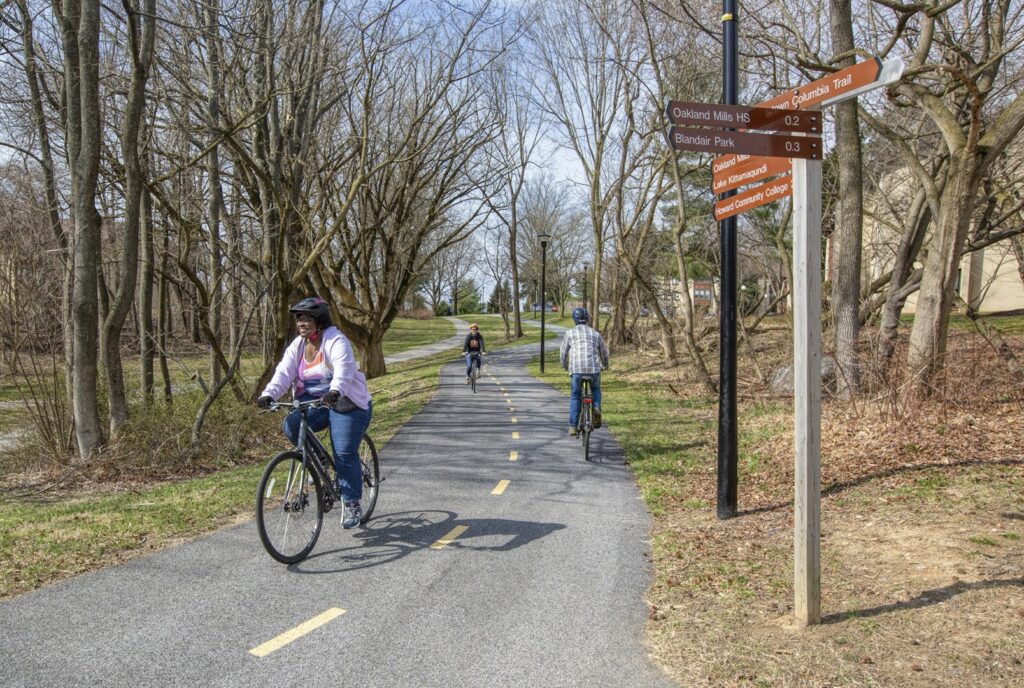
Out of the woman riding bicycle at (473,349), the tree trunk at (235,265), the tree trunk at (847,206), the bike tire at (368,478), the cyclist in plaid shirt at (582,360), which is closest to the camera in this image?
the bike tire at (368,478)

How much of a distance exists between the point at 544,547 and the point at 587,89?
2269cm

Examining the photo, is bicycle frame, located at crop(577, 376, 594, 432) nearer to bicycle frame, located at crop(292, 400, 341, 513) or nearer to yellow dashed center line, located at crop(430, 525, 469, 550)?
yellow dashed center line, located at crop(430, 525, 469, 550)

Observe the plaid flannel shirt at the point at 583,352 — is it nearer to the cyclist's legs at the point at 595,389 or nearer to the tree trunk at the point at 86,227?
the cyclist's legs at the point at 595,389

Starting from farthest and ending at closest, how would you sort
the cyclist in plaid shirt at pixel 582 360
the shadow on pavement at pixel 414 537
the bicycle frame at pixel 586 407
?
the cyclist in plaid shirt at pixel 582 360, the bicycle frame at pixel 586 407, the shadow on pavement at pixel 414 537

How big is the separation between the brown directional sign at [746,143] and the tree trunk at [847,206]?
25.8 ft

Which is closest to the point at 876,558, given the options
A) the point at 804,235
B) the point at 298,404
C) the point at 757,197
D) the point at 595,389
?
the point at 804,235

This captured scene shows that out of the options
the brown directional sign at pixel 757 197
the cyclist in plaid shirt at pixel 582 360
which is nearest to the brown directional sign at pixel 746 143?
the brown directional sign at pixel 757 197

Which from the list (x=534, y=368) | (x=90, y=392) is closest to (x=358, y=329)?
(x=534, y=368)

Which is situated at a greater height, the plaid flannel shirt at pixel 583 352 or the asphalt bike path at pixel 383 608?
the plaid flannel shirt at pixel 583 352

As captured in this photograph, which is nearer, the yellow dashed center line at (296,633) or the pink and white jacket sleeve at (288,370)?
the yellow dashed center line at (296,633)

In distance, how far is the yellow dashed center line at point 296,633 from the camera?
12.3 feet

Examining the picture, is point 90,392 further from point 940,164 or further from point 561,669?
point 940,164

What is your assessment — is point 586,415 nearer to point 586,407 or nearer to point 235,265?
point 586,407

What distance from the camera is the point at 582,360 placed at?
997cm
